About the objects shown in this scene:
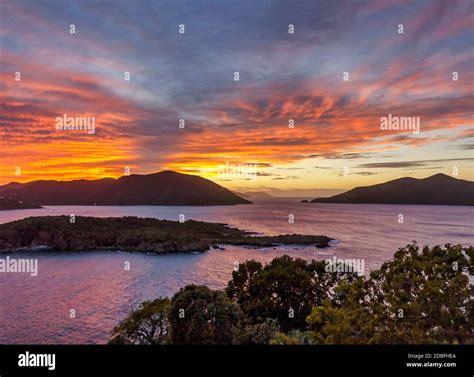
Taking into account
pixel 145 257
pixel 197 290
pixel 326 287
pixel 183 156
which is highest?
pixel 183 156

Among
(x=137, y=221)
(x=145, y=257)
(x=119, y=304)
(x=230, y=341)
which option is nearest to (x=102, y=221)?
(x=137, y=221)

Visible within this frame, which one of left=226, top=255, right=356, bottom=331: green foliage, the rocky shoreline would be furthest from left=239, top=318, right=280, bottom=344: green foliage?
the rocky shoreline

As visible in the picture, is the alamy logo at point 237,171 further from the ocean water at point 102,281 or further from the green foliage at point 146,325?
the ocean water at point 102,281


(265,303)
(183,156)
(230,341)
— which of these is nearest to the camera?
(230,341)

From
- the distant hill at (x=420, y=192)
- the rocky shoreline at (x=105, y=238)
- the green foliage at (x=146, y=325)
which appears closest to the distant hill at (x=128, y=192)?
the rocky shoreline at (x=105, y=238)

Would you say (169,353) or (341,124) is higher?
(341,124)

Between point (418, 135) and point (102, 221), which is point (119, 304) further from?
point (102, 221)

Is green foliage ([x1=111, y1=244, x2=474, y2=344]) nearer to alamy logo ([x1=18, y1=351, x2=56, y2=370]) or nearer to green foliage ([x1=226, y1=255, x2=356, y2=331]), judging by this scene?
alamy logo ([x1=18, y1=351, x2=56, y2=370])

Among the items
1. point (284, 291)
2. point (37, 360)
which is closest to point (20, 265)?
point (284, 291)
